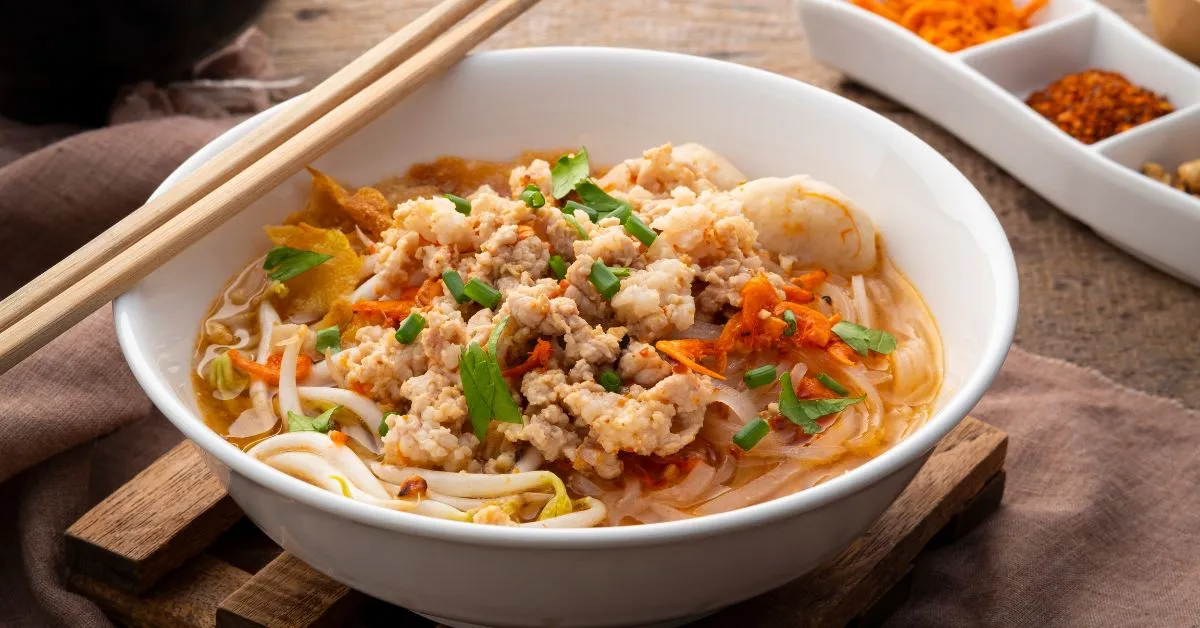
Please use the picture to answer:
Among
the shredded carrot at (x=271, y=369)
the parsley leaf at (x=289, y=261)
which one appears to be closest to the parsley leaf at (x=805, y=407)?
the shredded carrot at (x=271, y=369)

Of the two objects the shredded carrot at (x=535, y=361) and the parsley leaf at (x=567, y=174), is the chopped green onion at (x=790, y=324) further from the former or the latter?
the parsley leaf at (x=567, y=174)

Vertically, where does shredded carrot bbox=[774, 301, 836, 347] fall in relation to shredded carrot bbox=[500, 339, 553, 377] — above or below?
below

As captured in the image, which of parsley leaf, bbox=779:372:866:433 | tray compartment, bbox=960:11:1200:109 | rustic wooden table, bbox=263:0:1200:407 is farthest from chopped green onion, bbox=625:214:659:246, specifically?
tray compartment, bbox=960:11:1200:109

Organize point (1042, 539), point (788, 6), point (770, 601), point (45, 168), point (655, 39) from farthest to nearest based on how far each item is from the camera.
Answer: point (788, 6) → point (655, 39) → point (45, 168) → point (1042, 539) → point (770, 601)

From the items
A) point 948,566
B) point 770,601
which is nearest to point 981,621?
point 948,566

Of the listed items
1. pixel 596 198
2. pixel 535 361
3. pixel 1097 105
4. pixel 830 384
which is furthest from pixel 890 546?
pixel 1097 105

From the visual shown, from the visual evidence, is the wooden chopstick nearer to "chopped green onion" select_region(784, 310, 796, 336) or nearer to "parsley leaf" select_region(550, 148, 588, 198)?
"parsley leaf" select_region(550, 148, 588, 198)

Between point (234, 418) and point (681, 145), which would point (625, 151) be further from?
point (234, 418)
